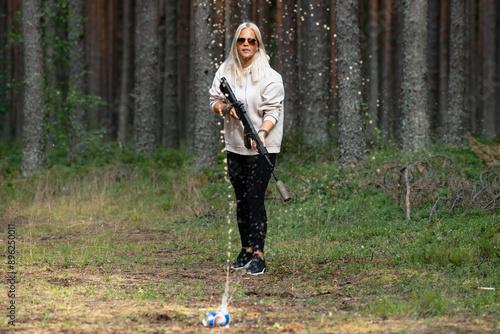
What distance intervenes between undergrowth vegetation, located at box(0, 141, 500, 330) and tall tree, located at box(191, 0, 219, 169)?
0.45 meters

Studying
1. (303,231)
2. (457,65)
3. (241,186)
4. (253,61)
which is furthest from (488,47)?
(241,186)

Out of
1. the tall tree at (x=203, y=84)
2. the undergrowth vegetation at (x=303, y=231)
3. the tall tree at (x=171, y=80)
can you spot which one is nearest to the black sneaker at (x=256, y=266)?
the undergrowth vegetation at (x=303, y=231)

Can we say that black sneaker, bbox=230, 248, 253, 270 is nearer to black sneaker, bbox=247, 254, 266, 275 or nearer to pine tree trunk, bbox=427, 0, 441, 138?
black sneaker, bbox=247, 254, 266, 275

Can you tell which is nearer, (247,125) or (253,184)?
(247,125)

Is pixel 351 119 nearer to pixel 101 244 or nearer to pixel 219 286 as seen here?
pixel 101 244

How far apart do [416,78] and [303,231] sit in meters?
5.16

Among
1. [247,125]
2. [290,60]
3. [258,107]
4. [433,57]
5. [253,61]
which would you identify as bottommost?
[247,125]

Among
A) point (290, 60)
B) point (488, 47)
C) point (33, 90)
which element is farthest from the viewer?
point (488, 47)

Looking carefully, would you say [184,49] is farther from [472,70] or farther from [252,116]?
[252,116]

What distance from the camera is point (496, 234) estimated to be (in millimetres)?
6848

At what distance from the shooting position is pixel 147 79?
16.5m

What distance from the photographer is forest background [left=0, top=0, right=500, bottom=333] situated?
4.59m

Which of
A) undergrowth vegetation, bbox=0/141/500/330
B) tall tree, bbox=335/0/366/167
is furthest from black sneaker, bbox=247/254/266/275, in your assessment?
tall tree, bbox=335/0/366/167

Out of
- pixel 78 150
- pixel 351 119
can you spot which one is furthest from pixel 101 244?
pixel 78 150
